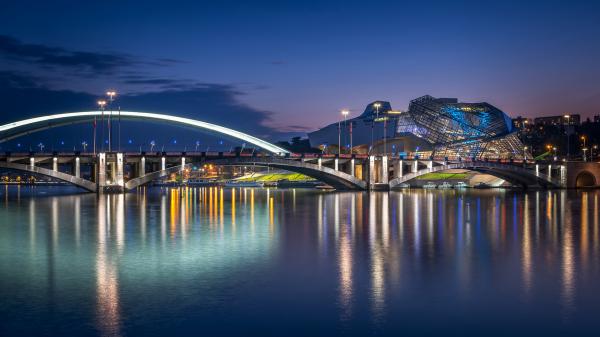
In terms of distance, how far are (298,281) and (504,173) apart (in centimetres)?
10531

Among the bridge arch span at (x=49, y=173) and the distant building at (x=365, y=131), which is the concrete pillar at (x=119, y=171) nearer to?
the bridge arch span at (x=49, y=173)

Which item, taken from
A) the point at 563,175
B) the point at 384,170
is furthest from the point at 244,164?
the point at 563,175

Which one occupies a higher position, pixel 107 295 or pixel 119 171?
pixel 119 171

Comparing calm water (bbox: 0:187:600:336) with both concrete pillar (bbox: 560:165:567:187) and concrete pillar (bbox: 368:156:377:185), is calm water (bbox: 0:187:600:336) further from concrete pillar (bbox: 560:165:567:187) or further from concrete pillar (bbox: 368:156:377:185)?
concrete pillar (bbox: 560:165:567:187)

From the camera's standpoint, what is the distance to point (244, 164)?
88.1 metres

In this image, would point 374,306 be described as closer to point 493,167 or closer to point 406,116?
point 493,167

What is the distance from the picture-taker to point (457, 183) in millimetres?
135875

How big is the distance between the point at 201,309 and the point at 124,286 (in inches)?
140

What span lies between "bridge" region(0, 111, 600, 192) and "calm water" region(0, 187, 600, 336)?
1947 inches

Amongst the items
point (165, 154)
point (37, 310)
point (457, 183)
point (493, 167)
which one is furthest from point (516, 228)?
point (457, 183)

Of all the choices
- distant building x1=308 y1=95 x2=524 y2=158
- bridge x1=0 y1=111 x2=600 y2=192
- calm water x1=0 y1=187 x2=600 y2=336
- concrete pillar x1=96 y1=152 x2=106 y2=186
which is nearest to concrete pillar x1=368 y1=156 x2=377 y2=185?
bridge x1=0 y1=111 x2=600 y2=192

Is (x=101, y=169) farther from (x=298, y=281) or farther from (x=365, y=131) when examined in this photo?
(x=365, y=131)

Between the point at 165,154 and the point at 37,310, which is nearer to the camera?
the point at 37,310

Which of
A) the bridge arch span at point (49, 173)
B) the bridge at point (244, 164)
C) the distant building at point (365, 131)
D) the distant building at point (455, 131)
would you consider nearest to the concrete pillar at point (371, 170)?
the bridge at point (244, 164)
